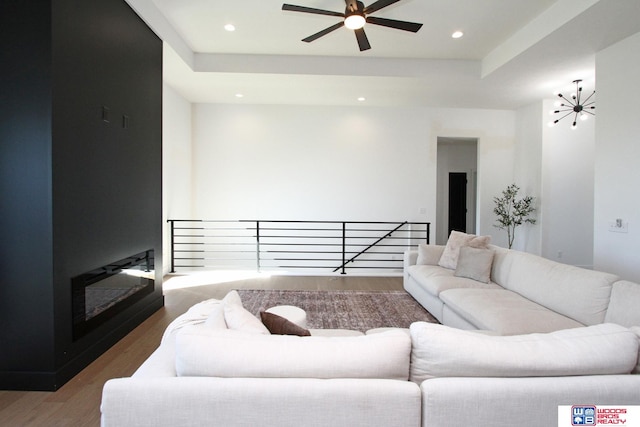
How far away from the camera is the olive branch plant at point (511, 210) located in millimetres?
5766

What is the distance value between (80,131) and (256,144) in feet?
12.9

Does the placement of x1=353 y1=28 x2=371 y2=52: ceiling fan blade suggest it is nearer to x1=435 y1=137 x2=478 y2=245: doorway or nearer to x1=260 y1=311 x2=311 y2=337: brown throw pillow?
x1=260 y1=311 x2=311 y2=337: brown throw pillow

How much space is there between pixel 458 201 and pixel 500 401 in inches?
310

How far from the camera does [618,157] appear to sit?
356 centimetres

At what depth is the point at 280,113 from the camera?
6.25 metres

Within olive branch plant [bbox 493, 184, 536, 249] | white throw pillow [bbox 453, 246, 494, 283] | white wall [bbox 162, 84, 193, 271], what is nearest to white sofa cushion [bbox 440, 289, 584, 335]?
white throw pillow [bbox 453, 246, 494, 283]

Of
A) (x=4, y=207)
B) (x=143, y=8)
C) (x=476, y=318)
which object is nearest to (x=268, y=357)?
(x=476, y=318)

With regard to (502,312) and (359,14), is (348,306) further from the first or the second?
(359,14)

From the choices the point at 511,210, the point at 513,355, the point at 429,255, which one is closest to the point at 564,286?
the point at 429,255

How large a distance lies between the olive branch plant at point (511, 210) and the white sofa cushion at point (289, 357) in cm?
574

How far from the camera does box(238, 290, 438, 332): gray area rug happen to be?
10.8ft

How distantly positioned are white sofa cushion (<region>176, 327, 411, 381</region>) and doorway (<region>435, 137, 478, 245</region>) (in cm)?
746

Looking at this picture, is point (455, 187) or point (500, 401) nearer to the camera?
point (500, 401)

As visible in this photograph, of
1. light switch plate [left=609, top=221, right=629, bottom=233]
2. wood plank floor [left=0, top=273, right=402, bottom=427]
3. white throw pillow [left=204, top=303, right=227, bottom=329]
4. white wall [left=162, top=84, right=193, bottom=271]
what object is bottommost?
wood plank floor [left=0, top=273, right=402, bottom=427]
